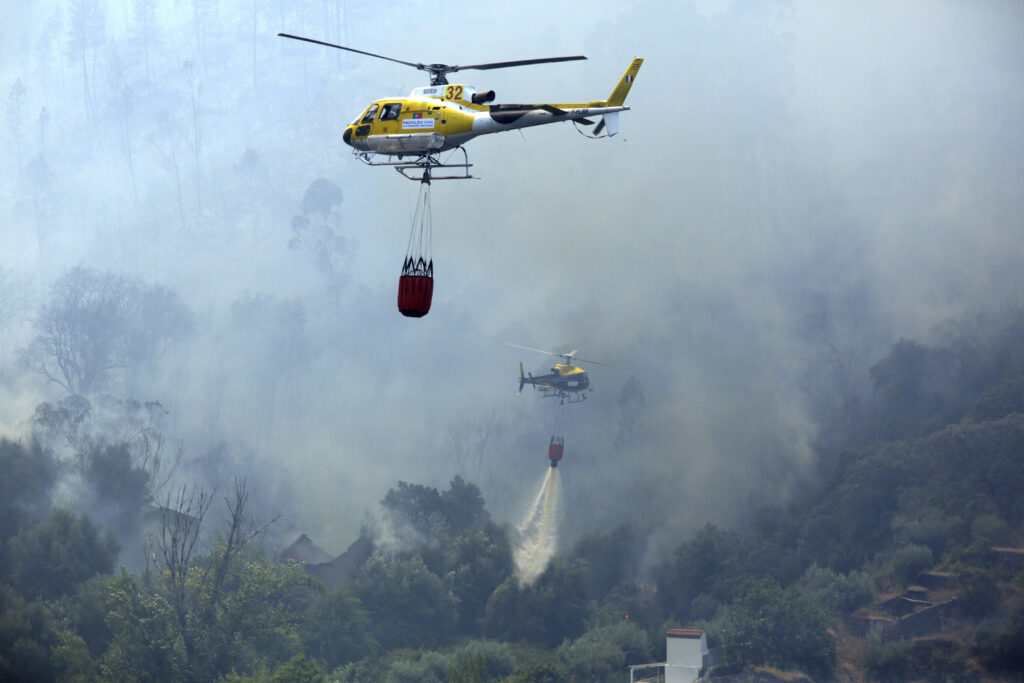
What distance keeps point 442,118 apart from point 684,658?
185 feet

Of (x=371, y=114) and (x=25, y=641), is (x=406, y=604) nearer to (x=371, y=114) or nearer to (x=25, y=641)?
(x=25, y=641)

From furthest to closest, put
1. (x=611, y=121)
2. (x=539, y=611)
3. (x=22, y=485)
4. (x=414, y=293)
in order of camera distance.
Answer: (x=22, y=485) → (x=539, y=611) → (x=611, y=121) → (x=414, y=293)

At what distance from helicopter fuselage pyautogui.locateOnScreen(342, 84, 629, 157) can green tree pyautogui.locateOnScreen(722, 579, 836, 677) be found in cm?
5717

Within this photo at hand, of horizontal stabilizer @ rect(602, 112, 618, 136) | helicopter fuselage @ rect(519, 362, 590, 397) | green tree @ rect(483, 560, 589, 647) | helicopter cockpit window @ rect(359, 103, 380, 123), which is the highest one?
helicopter fuselage @ rect(519, 362, 590, 397)

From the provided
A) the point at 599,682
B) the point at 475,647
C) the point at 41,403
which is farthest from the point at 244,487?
the point at 599,682

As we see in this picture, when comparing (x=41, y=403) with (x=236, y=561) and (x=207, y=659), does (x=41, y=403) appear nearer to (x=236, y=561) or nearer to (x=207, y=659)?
(x=236, y=561)

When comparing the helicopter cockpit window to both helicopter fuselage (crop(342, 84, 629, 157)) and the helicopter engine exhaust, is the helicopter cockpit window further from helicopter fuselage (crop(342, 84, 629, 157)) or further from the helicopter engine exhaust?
the helicopter engine exhaust

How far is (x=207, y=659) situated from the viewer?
80188 millimetres

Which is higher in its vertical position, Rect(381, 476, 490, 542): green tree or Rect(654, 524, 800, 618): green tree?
Rect(381, 476, 490, 542): green tree

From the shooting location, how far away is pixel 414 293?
44312mm

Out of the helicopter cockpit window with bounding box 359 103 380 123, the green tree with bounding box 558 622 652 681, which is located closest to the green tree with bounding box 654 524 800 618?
the green tree with bounding box 558 622 652 681

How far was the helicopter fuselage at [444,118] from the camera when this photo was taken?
1738 inches

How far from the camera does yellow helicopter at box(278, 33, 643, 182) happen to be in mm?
44188

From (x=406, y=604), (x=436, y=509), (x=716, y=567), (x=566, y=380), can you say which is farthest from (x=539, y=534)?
(x=566, y=380)
